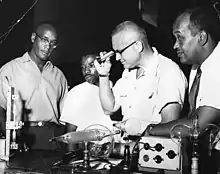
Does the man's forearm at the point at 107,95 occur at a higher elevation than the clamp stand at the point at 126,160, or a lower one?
higher

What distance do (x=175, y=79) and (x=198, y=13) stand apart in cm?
37

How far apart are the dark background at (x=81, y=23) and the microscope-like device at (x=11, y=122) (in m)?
0.32

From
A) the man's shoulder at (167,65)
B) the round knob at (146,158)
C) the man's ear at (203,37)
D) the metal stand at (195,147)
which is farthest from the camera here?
the man's shoulder at (167,65)

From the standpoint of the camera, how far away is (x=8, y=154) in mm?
2338

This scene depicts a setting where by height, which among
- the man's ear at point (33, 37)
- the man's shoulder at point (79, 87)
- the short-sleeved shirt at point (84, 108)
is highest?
the man's ear at point (33, 37)

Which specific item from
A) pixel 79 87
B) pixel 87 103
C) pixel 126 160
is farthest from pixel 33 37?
pixel 126 160

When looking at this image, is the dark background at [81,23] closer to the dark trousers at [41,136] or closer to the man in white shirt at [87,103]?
the man in white shirt at [87,103]

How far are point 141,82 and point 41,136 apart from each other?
779 mm

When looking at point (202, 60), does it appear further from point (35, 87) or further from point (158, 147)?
point (35, 87)

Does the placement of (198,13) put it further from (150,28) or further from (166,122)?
(166,122)

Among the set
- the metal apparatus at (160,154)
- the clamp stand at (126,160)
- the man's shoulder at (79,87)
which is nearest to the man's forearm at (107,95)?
the man's shoulder at (79,87)

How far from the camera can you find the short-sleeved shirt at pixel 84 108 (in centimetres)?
229

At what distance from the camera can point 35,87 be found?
255 centimetres

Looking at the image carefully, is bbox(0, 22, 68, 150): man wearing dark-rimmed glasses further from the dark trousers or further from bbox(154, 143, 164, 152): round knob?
bbox(154, 143, 164, 152): round knob
